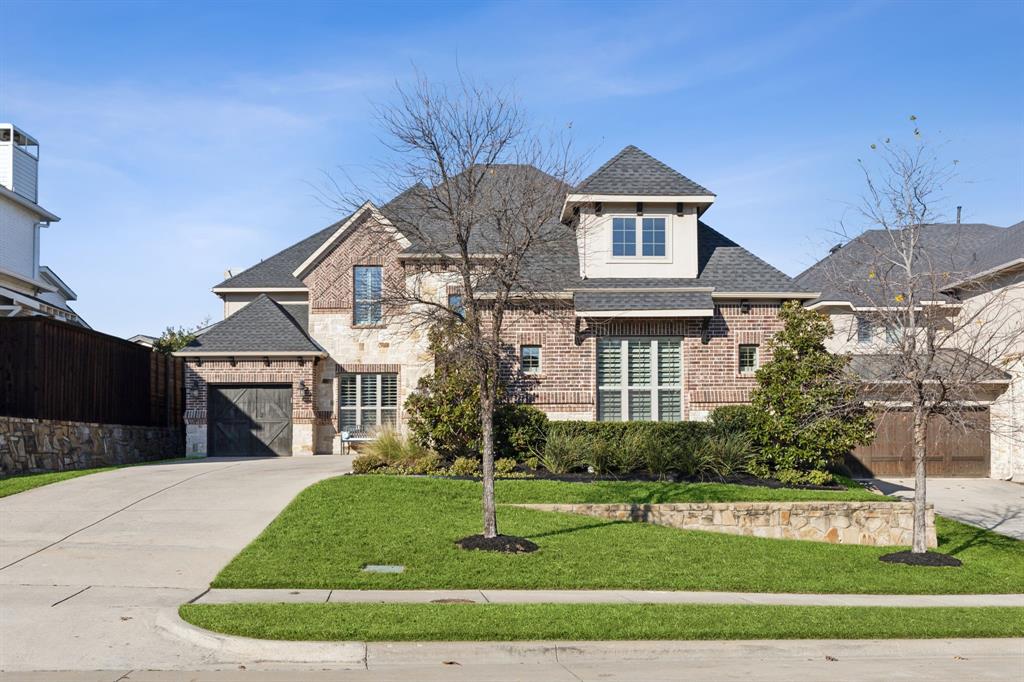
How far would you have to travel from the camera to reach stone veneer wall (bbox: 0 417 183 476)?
66.1ft

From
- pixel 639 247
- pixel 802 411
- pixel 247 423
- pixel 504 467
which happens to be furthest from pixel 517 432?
pixel 247 423

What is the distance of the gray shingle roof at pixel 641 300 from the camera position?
23031mm

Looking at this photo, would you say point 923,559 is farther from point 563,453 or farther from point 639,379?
point 639,379

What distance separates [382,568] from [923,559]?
28.6 feet

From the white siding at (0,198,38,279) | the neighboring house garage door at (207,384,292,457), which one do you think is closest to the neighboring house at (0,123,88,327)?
the white siding at (0,198,38,279)

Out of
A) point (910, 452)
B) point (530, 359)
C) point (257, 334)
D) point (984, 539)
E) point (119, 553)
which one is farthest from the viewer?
point (257, 334)

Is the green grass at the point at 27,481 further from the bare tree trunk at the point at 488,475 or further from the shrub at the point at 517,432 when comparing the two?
the bare tree trunk at the point at 488,475

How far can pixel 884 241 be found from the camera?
105ft

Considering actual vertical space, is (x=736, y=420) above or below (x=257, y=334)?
below

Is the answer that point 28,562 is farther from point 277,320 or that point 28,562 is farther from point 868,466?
point 868,466

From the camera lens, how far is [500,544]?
45.5ft

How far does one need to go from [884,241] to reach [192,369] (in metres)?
22.6

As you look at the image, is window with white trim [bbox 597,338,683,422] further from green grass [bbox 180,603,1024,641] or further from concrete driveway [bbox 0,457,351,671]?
green grass [bbox 180,603,1024,641]

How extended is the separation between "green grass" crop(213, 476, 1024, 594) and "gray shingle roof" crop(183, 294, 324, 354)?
10352mm
